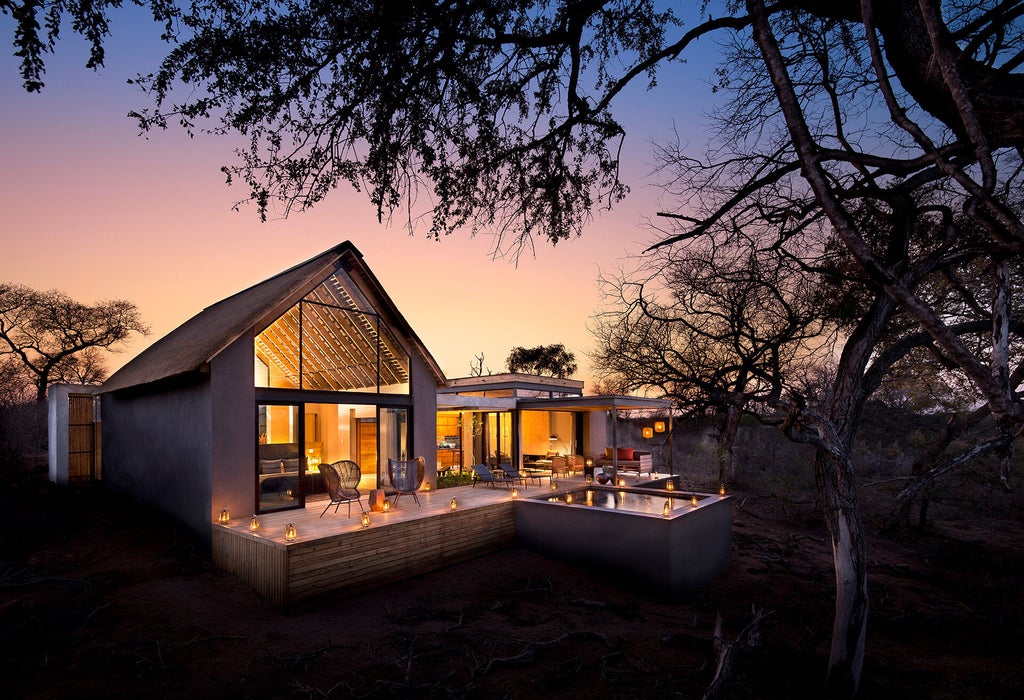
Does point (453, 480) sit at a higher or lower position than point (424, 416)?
lower

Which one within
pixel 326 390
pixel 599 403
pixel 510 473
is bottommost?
pixel 510 473

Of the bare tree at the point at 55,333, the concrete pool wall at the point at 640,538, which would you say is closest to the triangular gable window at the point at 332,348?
the concrete pool wall at the point at 640,538

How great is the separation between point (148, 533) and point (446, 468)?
8.38m

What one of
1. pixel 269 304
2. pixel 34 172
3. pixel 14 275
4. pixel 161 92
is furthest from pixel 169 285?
pixel 14 275

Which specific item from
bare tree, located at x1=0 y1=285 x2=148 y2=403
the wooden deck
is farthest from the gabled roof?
bare tree, located at x1=0 y1=285 x2=148 y2=403

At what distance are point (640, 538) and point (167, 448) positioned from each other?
9.00m

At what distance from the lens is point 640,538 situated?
925cm

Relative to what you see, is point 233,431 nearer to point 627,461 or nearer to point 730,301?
point 730,301

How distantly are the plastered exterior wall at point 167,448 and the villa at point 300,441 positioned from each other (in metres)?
0.05

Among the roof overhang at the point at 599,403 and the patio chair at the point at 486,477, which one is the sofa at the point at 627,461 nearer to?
the roof overhang at the point at 599,403

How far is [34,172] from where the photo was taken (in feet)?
34.5

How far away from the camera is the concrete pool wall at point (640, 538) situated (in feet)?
29.6

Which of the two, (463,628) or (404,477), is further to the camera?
(404,477)

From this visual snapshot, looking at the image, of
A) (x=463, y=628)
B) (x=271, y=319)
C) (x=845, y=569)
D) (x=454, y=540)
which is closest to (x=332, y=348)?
(x=271, y=319)
